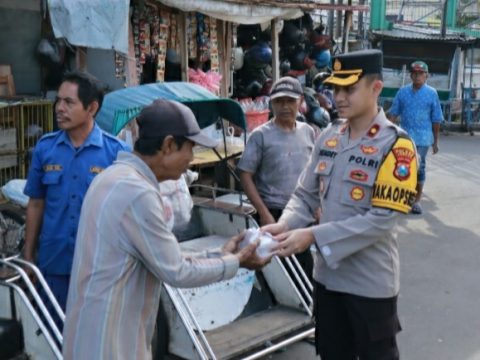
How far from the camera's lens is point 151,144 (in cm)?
225

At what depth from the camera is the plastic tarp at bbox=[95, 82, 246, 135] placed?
15.4 feet

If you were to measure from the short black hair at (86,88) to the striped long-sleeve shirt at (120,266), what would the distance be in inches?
57.6

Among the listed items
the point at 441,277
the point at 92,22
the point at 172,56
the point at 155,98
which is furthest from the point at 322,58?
the point at 155,98

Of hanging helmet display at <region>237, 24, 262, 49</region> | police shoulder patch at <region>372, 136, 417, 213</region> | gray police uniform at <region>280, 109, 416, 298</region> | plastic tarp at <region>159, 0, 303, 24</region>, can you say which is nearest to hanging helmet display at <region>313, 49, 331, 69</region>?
hanging helmet display at <region>237, 24, 262, 49</region>

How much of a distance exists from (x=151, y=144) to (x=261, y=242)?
0.81 m

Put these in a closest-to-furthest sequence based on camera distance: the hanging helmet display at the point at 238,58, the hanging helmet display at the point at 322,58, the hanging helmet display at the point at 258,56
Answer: the hanging helmet display at the point at 238,58 → the hanging helmet display at the point at 258,56 → the hanging helmet display at the point at 322,58

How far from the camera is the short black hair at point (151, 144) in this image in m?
2.25

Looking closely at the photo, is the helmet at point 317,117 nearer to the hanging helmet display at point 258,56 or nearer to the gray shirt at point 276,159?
the hanging helmet display at point 258,56

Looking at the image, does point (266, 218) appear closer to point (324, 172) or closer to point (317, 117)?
point (324, 172)

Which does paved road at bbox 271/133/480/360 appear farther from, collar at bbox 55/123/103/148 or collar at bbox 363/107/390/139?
collar at bbox 363/107/390/139

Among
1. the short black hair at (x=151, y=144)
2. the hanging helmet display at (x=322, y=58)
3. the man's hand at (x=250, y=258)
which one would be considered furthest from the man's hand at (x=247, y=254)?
the hanging helmet display at (x=322, y=58)

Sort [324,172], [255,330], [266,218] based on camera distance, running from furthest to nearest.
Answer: [266,218] < [255,330] < [324,172]

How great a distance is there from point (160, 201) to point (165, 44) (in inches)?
241

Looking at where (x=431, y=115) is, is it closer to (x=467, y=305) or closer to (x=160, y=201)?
(x=467, y=305)
